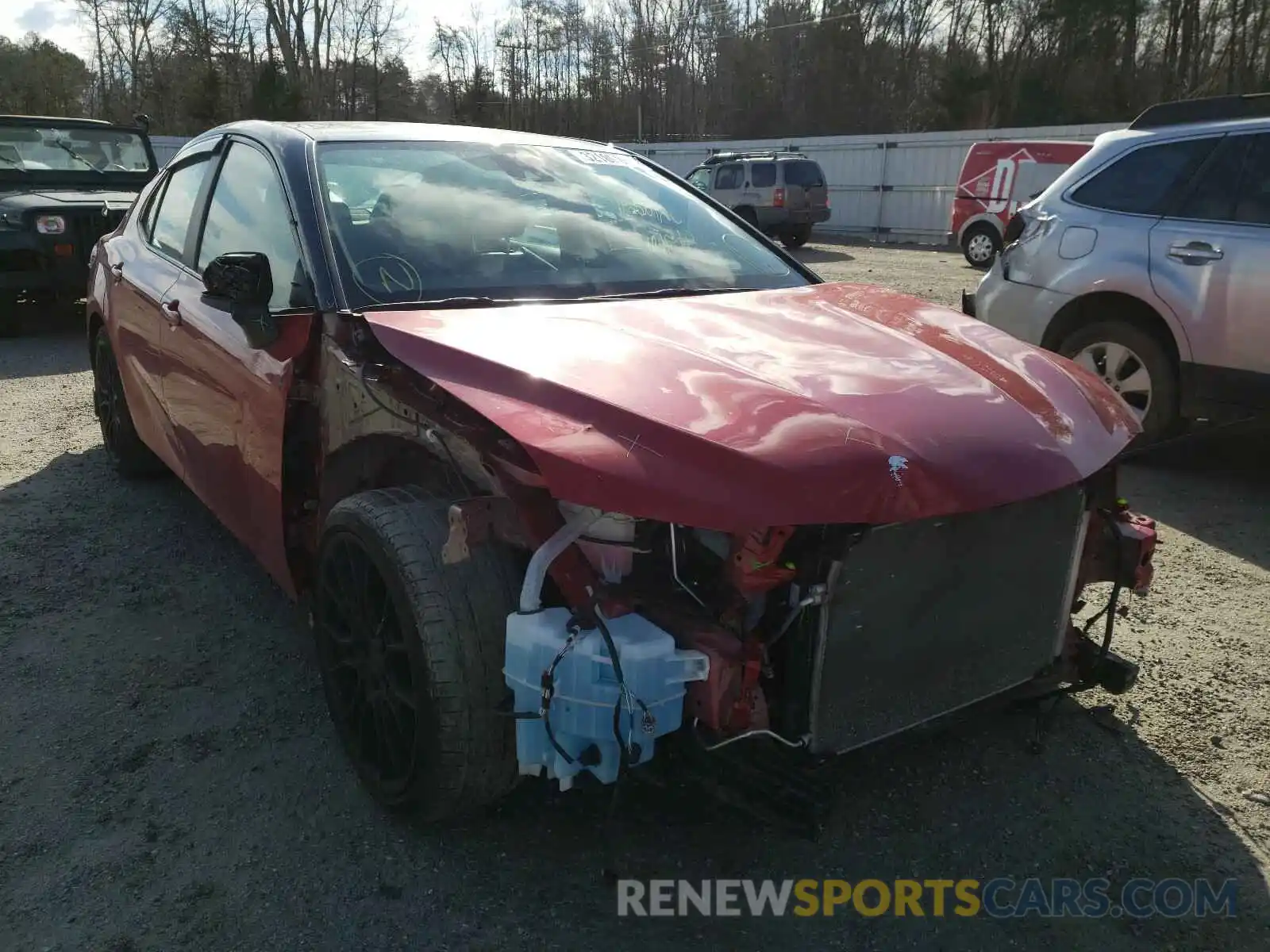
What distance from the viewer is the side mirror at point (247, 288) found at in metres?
2.52

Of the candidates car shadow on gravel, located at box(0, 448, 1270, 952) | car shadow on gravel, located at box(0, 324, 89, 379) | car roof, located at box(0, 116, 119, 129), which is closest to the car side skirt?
car shadow on gravel, located at box(0, 448, 1270, 952)

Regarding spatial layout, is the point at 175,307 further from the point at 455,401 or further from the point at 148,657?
the point at 455,401

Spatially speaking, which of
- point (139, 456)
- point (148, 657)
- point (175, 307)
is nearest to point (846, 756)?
point (148, 657)

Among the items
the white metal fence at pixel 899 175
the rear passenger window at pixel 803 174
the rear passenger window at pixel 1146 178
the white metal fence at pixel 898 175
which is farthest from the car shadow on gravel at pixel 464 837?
the white metal fence at pixel 899 175

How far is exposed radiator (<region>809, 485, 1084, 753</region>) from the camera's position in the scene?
191 centimetres

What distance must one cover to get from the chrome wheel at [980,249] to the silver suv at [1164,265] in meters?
11.1

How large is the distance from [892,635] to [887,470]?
41cm

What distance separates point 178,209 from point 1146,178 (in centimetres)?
478

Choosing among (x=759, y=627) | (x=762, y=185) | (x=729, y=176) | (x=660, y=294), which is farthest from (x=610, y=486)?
(x=729, y=176)

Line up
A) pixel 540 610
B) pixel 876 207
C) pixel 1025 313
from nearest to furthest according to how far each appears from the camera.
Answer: pixel 540 610, pixel 1025 313, pixel 876 207

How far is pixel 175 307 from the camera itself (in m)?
3.39

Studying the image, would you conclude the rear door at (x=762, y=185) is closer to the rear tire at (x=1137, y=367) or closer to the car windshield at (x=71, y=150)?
the car windshield at (x=71, y=150)

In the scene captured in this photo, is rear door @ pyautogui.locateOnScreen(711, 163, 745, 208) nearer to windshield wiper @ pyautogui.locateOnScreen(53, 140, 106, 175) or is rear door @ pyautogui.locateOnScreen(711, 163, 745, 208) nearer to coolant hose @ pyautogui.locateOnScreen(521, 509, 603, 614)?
windshield wiper @ pyautogui.locateOnScreen(53, 140, 106, 175)

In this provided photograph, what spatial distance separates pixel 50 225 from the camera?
8422 mm
